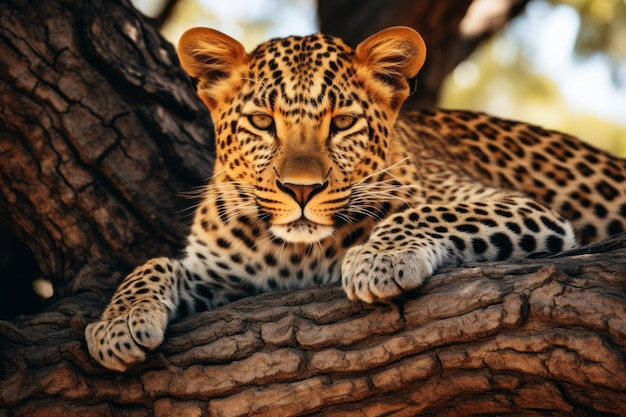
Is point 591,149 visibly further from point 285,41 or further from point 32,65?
point 32,65

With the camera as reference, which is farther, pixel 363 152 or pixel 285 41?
pixel 285 41

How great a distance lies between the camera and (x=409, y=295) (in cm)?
428

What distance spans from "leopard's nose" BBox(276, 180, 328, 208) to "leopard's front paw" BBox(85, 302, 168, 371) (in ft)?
3.32

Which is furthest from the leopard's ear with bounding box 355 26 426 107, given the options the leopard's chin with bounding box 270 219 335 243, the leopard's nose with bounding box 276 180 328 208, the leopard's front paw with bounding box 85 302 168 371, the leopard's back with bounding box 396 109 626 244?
the leopard's front paw with bounding box 85 302 168 371

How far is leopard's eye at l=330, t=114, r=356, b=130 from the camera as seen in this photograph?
5348 millimetres

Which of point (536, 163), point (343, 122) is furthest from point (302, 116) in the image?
point (536, 163)

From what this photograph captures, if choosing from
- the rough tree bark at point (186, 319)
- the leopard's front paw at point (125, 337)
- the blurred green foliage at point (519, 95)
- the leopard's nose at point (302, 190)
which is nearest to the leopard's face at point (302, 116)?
the leopard's nose at point (302, 190)

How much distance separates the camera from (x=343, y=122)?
5355 millimetres

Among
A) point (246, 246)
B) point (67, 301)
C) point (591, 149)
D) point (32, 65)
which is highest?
point (32, 65)

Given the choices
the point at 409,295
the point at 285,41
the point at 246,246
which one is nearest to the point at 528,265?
the point at 409,295

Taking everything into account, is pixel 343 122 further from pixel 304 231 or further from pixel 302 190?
pixel 304 231

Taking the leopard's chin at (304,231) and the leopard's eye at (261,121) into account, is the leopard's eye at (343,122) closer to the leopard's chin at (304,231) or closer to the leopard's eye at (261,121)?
the leopard's eye at (261,121)

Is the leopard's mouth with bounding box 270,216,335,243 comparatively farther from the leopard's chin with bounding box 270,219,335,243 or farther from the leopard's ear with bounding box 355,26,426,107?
the leopard's ear with bounding box 355,26,426,107

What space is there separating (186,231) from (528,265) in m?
3.03
